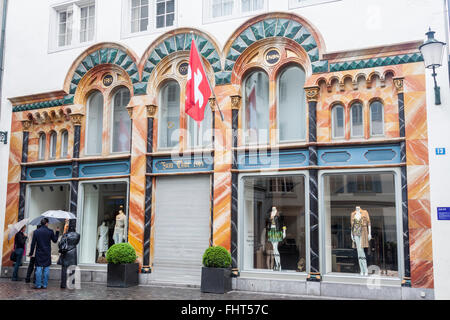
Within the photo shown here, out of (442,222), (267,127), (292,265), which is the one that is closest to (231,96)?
(267,127)

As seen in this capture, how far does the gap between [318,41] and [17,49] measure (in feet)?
38.2

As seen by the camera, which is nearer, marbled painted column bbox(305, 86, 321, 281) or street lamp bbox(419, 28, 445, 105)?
street lamp bbox(419, 28, 445, 105)

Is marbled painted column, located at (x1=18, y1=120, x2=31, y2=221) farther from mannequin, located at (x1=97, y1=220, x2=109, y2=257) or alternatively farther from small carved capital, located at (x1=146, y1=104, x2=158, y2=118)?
small carved capital, located at (x1=146, y1=104, x2=158, y2=118)

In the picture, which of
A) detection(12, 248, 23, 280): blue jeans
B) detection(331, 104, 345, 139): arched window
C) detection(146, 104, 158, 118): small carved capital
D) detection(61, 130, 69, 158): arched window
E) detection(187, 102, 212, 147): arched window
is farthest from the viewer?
detection(61, 130, 69, 158): arched window

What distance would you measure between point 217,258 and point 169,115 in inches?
202

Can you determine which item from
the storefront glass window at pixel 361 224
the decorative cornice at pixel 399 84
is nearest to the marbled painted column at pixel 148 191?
the storefront glass window at pixel 361 224

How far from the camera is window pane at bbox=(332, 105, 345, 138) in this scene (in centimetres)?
1348

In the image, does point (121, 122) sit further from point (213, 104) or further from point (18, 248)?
point (18, 248)

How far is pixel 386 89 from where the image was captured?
1295cm

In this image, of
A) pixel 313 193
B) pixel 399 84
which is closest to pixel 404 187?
pixel 313 193

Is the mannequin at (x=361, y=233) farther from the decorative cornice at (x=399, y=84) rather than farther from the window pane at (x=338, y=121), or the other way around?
the decorative cornice at (x=399, y=84)

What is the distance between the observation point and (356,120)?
524 inches

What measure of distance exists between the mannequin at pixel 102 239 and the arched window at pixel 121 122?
2.62 meters

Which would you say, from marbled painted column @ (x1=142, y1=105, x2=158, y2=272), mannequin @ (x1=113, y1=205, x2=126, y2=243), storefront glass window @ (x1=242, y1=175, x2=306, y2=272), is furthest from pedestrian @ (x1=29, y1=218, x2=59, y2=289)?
storefront glass window @ (x1=242, y1=175, x2=306, y2=272)
